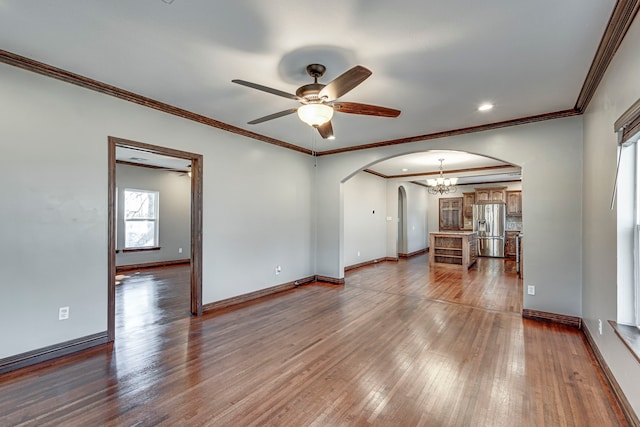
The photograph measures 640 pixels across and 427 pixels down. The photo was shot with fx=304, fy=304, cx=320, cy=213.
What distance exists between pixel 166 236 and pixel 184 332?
5.39 m

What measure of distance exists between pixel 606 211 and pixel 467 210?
8598 mm

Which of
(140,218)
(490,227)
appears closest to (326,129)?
(140,218)

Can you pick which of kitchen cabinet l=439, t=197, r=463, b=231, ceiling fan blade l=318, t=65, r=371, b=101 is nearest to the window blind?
ceiling fan blade l=318, t=65, r=371, b=101

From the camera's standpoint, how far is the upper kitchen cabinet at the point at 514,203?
384 inches

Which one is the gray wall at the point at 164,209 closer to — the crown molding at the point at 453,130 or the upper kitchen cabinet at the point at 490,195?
the crown molding at the point at 453,130

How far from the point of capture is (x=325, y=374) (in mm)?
2549

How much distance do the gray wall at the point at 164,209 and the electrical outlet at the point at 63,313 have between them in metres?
4.87

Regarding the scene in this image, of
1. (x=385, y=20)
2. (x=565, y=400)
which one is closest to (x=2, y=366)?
(x=385, y=20)

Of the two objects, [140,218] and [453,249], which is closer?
[140,218]

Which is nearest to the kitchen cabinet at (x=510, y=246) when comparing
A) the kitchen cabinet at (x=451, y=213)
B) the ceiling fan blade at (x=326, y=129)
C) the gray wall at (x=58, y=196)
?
the kitchen cabinet at (x=451, y=213)

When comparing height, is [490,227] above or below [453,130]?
below

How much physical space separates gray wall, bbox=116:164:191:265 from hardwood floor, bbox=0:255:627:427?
13.8ft

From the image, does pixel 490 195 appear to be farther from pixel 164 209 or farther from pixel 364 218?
pixel 164 209

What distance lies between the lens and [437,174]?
26.6ft
